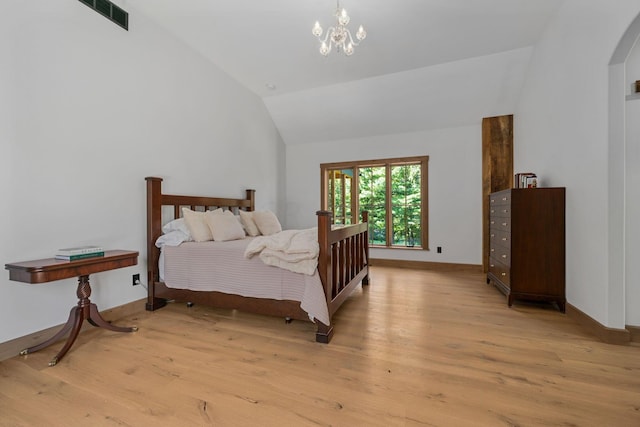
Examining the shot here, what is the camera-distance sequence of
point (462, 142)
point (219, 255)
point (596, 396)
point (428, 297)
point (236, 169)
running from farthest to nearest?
point (462, 142), point (236, 169), point (428, 297), point (219, 255), point (596, 396)

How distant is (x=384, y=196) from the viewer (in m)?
5.02

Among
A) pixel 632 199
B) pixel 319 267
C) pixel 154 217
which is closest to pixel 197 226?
pixel 154 217

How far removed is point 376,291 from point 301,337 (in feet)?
4.75

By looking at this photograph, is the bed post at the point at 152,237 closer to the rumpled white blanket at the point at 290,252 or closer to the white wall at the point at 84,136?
the white wall at the point at 84,136

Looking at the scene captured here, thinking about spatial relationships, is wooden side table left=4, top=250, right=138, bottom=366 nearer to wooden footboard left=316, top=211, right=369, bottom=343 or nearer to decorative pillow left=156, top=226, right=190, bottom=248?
decorative pillow left=156, top=226, right=190, bottom=248

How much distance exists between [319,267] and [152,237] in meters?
1.80

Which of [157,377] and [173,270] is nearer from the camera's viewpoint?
[157,377]

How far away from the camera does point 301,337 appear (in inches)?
82.7

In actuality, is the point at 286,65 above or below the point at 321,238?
above

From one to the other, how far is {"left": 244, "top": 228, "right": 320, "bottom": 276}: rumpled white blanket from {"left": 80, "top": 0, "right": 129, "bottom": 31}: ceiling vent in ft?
7.87

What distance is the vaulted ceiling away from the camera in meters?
2.62

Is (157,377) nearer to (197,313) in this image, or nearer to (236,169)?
(197,313)

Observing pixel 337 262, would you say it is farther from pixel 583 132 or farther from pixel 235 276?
pixel 583 132

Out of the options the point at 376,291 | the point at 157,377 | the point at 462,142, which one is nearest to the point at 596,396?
the point at 376,291
